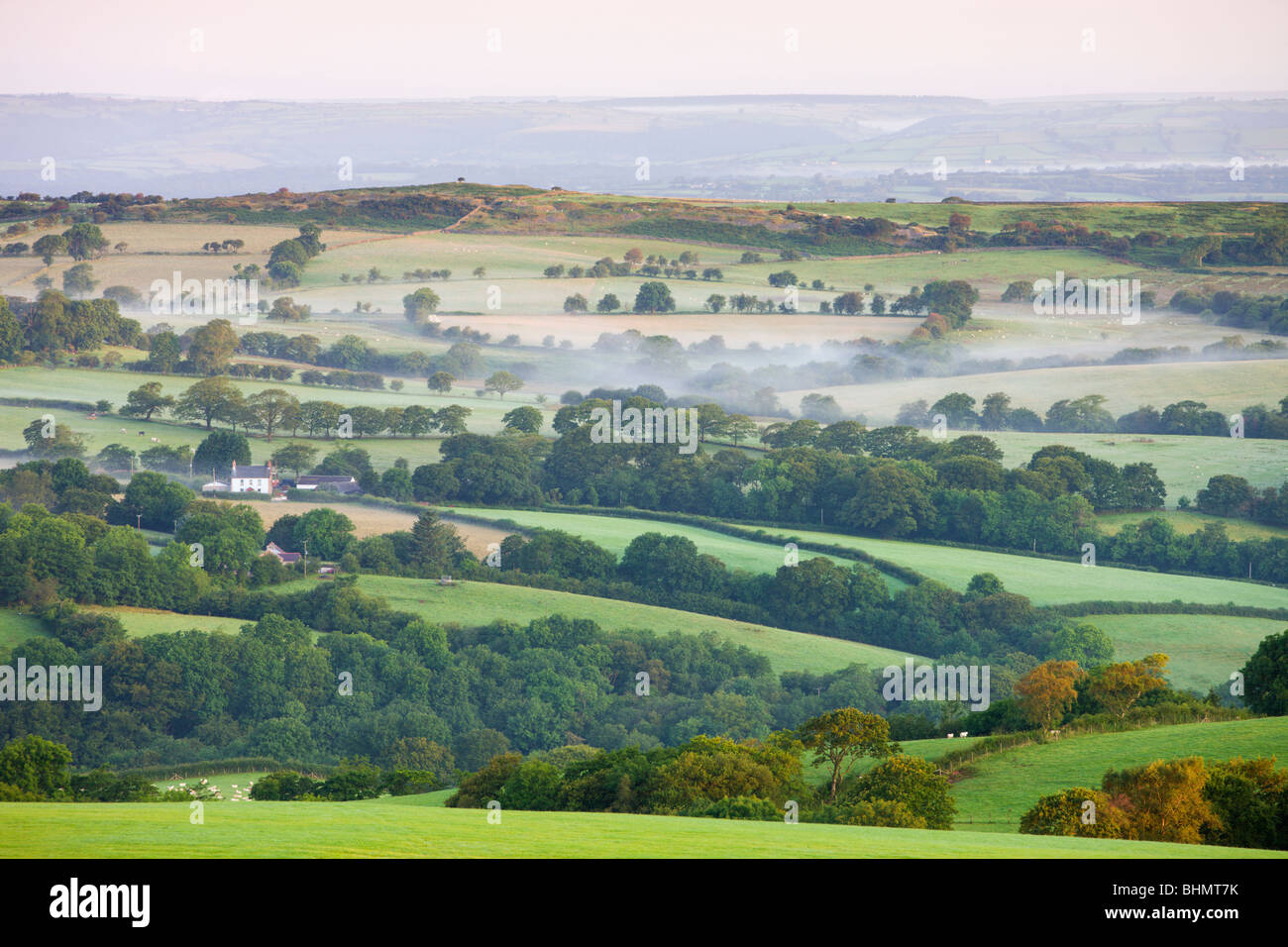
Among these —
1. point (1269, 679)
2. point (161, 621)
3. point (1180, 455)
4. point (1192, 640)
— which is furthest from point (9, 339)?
point (1269, 679)

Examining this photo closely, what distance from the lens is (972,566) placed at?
7588cm

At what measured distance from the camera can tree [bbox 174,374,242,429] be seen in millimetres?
103562

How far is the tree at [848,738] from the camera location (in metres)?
34.2

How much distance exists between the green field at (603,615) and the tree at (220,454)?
26.0 m

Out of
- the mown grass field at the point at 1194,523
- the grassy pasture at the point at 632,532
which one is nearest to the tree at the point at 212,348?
the grassy pasture at the point at 632,532

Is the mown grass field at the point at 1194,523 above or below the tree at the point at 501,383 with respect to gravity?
below

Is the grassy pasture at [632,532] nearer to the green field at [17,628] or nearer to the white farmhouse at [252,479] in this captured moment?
the white farmhouse at [252,479]

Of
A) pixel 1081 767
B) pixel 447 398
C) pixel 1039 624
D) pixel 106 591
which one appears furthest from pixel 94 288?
pixel 1081 767

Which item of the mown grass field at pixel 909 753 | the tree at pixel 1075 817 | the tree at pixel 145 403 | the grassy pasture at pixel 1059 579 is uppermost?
the tree at pixel 145 403

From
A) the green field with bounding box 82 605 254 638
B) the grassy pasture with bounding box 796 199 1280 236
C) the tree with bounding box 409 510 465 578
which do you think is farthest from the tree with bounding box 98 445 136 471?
the grassy pasture with bounding box 796 199 1280 236

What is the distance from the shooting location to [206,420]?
342 feet

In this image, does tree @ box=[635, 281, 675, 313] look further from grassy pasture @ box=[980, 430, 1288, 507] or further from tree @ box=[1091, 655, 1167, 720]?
tree @ box=[1091, 655, 1167, 720]

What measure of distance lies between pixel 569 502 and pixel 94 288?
7298 cm
